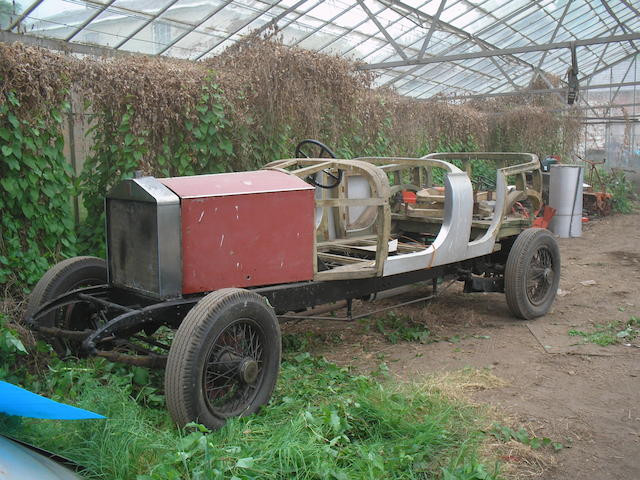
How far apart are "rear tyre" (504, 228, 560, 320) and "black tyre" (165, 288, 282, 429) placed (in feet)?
9.63

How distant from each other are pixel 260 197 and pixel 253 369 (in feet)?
3.64

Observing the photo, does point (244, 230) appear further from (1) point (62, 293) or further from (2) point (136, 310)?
(1) point (62, 293)

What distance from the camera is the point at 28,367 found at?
12.4ft

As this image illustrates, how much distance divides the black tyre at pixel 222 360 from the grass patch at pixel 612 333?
3157mm

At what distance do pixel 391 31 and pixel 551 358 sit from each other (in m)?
10.9

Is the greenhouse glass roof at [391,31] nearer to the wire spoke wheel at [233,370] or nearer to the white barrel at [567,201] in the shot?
the white barrel at [567,201]

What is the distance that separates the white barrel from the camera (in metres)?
11.5

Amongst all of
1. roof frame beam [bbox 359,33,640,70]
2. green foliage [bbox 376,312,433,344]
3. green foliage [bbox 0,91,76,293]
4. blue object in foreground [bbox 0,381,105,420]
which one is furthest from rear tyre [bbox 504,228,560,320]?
roof frame beam [bbox 359,33,640,70]

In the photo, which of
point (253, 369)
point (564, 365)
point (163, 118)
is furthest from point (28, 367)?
point (564, 365)

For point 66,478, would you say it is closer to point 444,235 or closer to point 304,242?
point 304,242

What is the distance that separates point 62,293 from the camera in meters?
3.96

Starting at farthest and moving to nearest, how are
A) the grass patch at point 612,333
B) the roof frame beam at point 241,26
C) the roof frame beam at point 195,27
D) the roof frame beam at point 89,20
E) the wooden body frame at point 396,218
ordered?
the roof frame beam at point 241,26 → the roof frame beam at point 195,27 → the roof frame beam at point 89,20 → the grass patch at point 612,333 → the wooden body frame at point 396,218

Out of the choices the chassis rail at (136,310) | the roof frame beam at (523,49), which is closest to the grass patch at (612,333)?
the chassis rail at (136,310)

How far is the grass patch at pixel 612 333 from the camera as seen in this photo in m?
5.20
